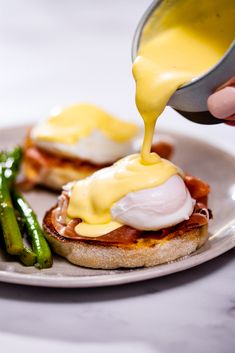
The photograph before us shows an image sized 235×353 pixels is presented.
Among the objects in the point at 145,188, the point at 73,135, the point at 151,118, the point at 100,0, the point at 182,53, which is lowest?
the point at 100,0

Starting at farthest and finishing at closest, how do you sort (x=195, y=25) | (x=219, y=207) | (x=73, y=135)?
(x=73, y=135)
(x=219, y=207)
(x=195, y=25)

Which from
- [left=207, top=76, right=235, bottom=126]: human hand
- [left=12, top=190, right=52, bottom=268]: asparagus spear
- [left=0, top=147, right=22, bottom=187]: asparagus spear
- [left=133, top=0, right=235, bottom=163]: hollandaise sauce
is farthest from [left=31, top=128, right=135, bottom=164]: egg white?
[left=207, top=76, right=235, bottom=126]: human hand

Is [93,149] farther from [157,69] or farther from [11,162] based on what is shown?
[157,69]

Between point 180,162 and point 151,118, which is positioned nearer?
point 151,118

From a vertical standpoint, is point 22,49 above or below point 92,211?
below

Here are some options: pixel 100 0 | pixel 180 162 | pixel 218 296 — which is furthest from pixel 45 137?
pixel 100 0

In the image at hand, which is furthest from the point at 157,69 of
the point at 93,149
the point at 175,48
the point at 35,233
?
the point at 93,149

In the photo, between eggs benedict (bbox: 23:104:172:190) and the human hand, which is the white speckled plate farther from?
the human hand

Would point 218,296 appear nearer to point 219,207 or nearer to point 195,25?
point 219,207
